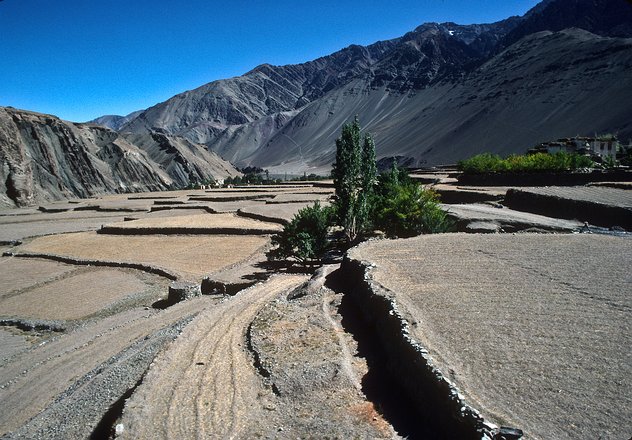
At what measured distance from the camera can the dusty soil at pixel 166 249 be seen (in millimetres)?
21875

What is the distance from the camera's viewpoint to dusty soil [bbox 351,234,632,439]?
5.36m

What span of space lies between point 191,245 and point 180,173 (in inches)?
3192

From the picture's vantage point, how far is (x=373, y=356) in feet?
26.7

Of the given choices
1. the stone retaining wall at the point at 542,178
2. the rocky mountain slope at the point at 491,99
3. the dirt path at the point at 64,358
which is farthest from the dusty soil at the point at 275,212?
the rocky mountain slope at the point at 491,99

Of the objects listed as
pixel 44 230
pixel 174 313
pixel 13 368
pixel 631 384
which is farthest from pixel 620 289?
pixel 44 230

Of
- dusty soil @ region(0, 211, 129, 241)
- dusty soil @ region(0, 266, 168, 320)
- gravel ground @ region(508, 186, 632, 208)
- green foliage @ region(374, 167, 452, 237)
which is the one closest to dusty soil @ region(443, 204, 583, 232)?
green foliage @ region(374, 167, 452, 237)

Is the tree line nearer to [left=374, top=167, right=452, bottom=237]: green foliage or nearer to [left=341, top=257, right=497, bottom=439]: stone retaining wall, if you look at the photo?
[left=374, top=167, right=452, bottom=237]: green foliage

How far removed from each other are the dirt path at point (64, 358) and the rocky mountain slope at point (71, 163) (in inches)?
2048

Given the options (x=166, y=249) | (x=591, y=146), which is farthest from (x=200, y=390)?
(x=591, y=146)

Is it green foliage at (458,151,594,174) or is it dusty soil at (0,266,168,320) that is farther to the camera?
green foliage at (458,151,594,174)

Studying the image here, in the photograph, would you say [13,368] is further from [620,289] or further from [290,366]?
[620,289]

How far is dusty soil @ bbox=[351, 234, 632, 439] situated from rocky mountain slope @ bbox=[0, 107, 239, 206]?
6058 cm

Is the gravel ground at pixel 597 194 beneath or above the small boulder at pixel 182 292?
above

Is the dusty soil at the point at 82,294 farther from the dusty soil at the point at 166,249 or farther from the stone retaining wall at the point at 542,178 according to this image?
the stone retaining wall at the point at 542,178
